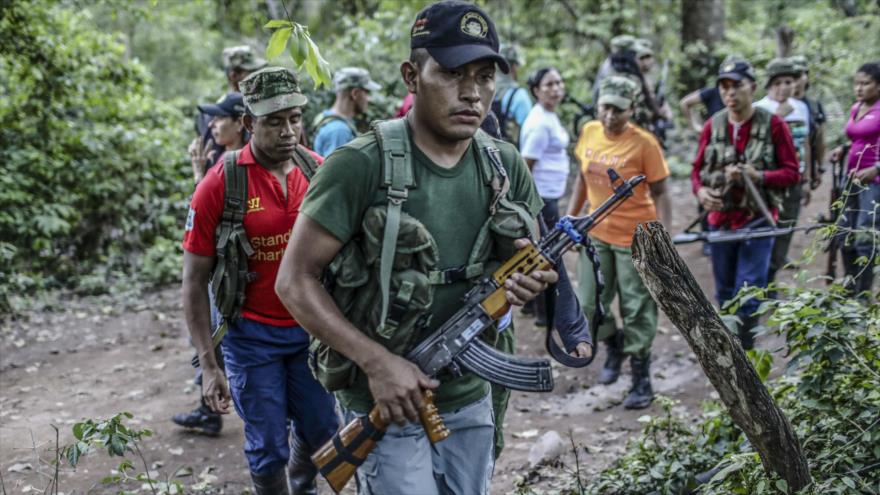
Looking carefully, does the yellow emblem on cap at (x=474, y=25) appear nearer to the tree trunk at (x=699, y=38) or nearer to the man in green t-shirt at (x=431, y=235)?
the man in green t-shirt at (x=431, y=235)

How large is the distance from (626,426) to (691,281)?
2821mm

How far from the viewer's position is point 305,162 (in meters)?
3.81

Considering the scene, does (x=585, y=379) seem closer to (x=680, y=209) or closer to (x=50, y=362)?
(x=50, y=362)

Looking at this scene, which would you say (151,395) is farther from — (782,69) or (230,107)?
(782,69)

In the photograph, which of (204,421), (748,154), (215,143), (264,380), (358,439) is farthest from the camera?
(748,154)

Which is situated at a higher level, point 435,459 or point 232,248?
point 232,248

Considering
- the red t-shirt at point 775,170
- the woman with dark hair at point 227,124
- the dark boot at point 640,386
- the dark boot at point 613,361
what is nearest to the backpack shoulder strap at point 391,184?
the woman with dark hair at point 227,124

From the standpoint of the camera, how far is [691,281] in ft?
9.63

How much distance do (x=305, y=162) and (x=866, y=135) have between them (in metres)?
4.92

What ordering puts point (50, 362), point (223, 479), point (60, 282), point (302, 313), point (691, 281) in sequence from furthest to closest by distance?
1. point (60, 282)
2. point (50, 362)
3. point (223, 479)
4. point (691, 281)
5. point (302, 313)

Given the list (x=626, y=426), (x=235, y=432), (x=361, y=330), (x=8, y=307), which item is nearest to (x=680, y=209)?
(x=626, y=426)

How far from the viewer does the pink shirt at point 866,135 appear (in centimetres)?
629

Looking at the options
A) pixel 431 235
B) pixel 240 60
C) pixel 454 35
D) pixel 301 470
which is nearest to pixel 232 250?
pixel 301 470

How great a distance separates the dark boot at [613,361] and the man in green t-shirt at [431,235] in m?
3.61
